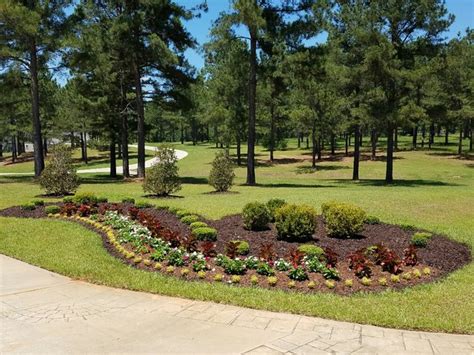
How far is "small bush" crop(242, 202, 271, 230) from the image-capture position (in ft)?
30.4

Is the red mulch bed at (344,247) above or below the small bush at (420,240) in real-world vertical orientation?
below

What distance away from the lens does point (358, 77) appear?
21.5 m

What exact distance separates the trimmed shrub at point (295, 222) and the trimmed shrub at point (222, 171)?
24.8 ft

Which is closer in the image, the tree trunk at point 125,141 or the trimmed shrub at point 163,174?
the trimmed shrub at point 163,174

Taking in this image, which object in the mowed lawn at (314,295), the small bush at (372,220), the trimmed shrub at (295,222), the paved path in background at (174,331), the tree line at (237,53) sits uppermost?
the tree line at (237,53)

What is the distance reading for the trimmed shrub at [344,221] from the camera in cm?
874

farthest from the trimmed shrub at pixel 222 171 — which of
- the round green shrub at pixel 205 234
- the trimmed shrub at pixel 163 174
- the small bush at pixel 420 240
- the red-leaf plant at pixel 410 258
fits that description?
the red-leaf plant at pixel 410 258

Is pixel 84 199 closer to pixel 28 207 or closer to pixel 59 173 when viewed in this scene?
pixel 28 207

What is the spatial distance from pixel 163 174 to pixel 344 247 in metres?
8.17

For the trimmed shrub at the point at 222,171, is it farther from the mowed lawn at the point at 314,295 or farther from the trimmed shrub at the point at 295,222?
the trimmed shrub at the point at 295,222

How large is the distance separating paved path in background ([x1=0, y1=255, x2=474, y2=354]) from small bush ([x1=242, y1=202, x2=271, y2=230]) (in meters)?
3.88

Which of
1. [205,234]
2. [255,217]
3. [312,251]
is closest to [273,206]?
[255,217]

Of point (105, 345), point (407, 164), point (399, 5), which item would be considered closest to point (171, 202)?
point (105, 345)

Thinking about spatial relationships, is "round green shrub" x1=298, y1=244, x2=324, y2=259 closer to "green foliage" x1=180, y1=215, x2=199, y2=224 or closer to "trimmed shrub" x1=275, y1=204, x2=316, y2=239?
"trimmed shrub" x1=275, y1=204, x2=316, y2=239
